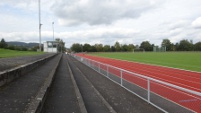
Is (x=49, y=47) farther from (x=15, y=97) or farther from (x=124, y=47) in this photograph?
(x=15, y=97)

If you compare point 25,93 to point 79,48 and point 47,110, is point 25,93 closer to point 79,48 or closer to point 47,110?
Result: point 47,110

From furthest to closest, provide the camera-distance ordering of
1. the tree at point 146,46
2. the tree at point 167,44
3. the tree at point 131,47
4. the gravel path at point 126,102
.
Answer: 1. the tree at point 131,47
2. the tree at point 146,46
3. the tree at point 167,44
4. the gravel path at point 126,102

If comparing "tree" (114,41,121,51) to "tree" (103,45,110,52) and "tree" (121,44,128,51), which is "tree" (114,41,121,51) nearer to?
"tree" (121,44,128,51)

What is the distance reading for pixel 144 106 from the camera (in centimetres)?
869

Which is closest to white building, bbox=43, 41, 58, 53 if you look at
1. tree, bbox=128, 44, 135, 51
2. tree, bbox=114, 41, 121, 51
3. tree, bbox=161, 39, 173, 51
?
tree, bbox=114, 41, 121, 51

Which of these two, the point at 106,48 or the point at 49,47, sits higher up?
the point at 49,47

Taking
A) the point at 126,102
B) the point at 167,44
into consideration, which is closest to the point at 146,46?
the point at 167,44

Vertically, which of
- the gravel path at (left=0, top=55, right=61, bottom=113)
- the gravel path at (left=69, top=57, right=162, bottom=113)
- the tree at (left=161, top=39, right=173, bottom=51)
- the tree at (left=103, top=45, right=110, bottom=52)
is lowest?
the gravel path at (left=69, top=57, right=162, bottom=113)

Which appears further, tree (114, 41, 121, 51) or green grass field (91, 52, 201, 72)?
tree (114, 41, 121, 51)

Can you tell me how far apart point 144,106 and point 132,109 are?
616mm

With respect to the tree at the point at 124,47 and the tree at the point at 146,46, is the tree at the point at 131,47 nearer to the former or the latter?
the tree at the point at 124,47

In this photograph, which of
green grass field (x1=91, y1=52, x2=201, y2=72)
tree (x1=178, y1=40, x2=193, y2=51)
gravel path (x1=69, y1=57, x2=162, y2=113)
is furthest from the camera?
tree (x1=178, y1=40, x2=193, y2=51)

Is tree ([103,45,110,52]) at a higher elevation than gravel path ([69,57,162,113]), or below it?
higher

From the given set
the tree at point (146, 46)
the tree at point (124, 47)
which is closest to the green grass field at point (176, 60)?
the tree at point (146, 46)
